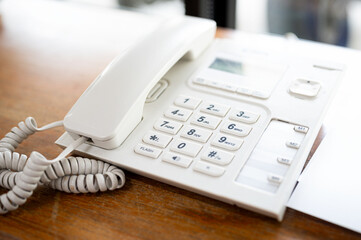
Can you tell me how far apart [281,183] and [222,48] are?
1.01 feet

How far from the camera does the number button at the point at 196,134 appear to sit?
52cm

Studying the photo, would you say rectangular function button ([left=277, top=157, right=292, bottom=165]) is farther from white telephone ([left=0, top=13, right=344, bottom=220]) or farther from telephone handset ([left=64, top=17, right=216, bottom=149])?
telephone handset ([left=64, top=17, right=216, bottom=149])

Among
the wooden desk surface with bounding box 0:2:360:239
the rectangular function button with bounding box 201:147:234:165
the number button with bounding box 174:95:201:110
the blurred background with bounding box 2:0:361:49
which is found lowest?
the blurred background with bounding box 2:0:361:49

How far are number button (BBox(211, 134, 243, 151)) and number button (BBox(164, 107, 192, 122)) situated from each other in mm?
58

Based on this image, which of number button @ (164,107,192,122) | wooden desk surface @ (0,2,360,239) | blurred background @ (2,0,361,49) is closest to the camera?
wooden desk surface @ (0,2,360,239)

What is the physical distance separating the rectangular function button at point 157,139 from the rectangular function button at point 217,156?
2.0 inches

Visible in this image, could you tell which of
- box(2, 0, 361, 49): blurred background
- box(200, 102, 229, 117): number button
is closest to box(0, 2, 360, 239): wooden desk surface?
box(200, 102, 229, 117): number button

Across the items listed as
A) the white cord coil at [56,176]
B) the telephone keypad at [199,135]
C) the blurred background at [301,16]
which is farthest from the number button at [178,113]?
the blurred background at [301,16]

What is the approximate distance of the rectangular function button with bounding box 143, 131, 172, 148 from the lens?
0.52 metres

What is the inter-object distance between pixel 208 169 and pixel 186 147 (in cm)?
5

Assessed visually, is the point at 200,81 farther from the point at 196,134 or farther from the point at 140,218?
the point at 140,218

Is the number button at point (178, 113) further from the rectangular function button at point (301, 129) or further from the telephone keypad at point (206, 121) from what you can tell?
the rectangular function button at point (301, 129)

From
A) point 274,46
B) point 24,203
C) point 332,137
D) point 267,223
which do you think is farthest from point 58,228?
point 274,46

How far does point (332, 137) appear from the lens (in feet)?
1.86
